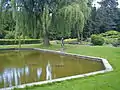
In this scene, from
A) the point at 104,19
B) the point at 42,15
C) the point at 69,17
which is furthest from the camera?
the point at 104,19

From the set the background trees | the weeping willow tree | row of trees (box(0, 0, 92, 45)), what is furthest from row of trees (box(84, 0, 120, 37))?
the weeping willow tree

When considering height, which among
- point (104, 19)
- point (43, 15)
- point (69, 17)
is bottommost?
point (69, 17)

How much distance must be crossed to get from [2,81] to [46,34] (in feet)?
39.8

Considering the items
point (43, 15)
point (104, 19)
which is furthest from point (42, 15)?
point (104, 19)

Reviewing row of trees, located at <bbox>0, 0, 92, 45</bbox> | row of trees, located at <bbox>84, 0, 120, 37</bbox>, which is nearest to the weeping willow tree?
row of trees, located at <bbox>0, 0, 92, 45</bbox>

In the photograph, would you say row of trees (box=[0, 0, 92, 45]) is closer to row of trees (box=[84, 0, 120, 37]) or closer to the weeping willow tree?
the weeping willow tree

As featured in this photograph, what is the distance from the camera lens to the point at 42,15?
18.2 metres

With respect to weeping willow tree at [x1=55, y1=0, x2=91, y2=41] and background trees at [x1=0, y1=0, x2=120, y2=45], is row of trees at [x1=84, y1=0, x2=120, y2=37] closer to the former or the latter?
background trees at [x1=0, y1=0, x2=120, y2=45]

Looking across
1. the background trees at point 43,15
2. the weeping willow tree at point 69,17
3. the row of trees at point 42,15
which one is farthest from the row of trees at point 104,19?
the weeping willow tree at point 69,17

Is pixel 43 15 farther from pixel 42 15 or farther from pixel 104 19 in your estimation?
pixel 104 19

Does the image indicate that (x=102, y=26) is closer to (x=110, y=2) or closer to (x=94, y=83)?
(x=110, y=2)

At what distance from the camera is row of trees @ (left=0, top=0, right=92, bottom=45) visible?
1767 centimetres

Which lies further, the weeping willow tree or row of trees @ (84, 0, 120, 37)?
row of trees @ (84, 0, 120, 37)

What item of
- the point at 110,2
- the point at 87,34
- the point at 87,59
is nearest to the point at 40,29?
the point at 87,59
